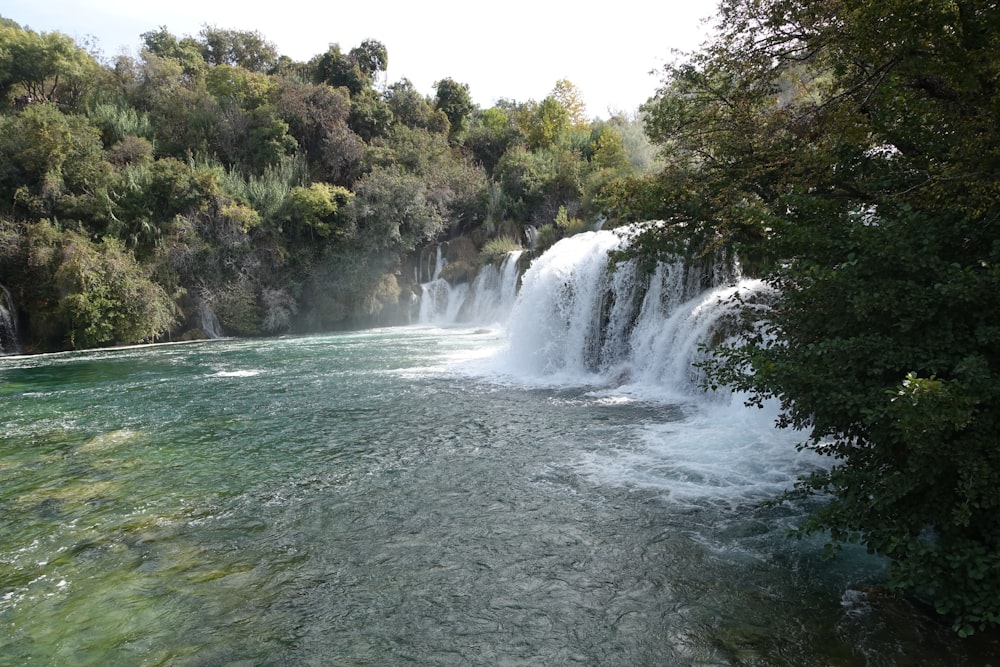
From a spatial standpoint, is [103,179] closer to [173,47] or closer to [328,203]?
[328,203]

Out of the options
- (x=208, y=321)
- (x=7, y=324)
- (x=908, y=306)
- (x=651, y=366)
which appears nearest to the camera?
(x=908, y=306)

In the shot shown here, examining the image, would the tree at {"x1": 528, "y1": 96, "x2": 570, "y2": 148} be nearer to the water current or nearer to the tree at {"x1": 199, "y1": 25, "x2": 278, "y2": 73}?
the tree at {"x1": 199, "y1": 25, "x2": 278, "y2": 73}

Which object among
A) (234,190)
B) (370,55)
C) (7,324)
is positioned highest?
(370,55)

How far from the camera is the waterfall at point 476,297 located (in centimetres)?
2517

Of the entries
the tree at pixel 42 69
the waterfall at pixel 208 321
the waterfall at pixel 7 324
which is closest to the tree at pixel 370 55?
the tree at pixel 42 69

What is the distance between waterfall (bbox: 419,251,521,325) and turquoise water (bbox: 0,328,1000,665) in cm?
1509

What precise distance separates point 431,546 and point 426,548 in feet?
0.19

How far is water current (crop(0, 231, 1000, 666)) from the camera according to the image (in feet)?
12.7

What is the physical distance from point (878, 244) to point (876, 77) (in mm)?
2536

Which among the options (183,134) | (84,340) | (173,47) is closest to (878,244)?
(84,340)

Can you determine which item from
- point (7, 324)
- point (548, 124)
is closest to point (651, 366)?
point (7, 324)

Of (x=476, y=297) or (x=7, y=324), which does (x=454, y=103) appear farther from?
(x=7, y=324)

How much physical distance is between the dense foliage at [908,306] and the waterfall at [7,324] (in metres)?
25.1

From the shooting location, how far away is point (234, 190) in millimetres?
27516
